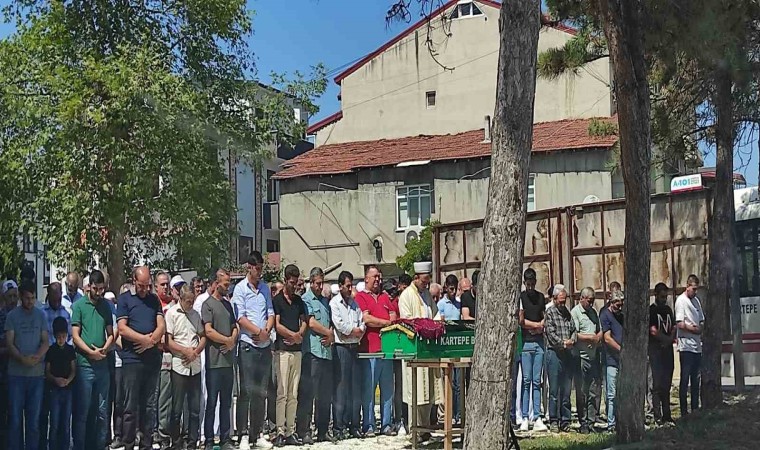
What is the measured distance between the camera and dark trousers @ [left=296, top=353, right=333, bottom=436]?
1347 cm

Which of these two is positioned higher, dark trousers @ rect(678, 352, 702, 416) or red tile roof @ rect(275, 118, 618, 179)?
red tile roof @ rect(275, 118, 618, 179)

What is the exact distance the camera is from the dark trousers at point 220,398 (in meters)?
12.5

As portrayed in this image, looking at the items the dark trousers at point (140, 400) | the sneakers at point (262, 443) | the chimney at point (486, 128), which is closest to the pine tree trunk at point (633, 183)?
the sneakers at point (262, 443)

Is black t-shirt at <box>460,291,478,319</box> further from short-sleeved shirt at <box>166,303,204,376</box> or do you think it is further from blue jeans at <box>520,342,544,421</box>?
short-sleeved shirt at <box>166,303,204,376</box>

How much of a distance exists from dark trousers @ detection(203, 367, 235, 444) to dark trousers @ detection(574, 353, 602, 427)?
4.99m

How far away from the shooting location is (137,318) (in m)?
11.9

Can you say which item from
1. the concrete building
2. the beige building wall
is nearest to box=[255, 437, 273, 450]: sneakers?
the concrete building

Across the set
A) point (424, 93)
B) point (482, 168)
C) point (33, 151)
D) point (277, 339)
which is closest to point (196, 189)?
point (33, 151)

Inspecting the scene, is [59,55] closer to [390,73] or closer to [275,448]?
[275,448]

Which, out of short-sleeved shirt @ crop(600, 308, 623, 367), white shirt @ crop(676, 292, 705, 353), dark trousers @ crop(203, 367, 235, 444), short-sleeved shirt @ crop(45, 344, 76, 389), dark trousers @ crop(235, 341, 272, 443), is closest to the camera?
short-sleeved shirt @ crop(45, 344, 76, 389)

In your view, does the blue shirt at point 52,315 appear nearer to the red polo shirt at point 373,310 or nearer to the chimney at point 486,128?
the red polo shirt at point 373,310

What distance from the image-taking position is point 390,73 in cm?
4638

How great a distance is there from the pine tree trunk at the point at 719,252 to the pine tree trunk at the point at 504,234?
256 inches

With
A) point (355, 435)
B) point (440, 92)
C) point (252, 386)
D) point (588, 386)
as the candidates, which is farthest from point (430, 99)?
point (252, 386)
